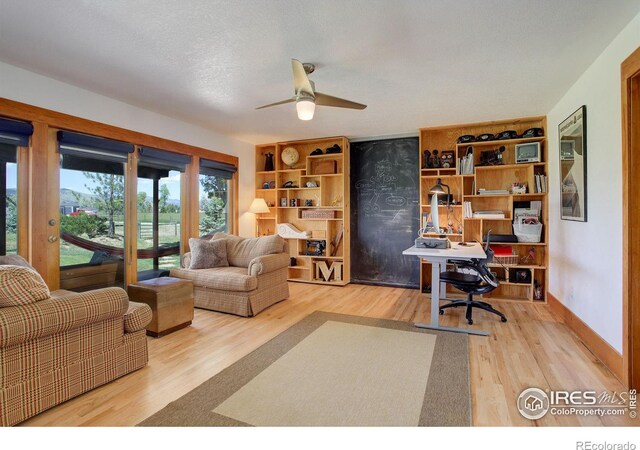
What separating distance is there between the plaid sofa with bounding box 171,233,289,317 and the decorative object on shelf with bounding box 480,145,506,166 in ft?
9.74

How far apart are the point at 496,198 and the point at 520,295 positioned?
1366 millimetres

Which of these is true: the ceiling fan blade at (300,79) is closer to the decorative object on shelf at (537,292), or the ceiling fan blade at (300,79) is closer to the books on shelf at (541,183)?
the books on shelf at (541,183)

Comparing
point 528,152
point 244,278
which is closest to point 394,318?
point 244,278

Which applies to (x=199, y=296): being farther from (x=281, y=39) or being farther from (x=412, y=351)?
(x=281, y=39)

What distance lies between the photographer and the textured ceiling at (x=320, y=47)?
197cm

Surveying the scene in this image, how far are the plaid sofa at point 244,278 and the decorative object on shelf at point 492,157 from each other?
9.74 feet

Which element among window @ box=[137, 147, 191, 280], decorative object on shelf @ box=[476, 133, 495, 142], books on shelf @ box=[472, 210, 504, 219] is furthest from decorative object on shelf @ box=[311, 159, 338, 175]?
books on shelf @ box=[472, 210, 504, 219]

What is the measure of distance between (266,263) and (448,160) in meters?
2.95

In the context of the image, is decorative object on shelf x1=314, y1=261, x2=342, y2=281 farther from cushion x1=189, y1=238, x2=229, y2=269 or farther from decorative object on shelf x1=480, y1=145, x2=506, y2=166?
decorative object on shelf x1=480, y1=145, x2=506, y2=166

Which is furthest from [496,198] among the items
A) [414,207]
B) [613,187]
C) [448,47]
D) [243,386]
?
[243,386]

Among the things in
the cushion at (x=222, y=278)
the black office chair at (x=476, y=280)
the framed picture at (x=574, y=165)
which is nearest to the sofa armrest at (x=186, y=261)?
the cushion at (x=222, y=278)

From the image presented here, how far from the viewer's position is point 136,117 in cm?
379

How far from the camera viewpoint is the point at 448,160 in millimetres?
4566
